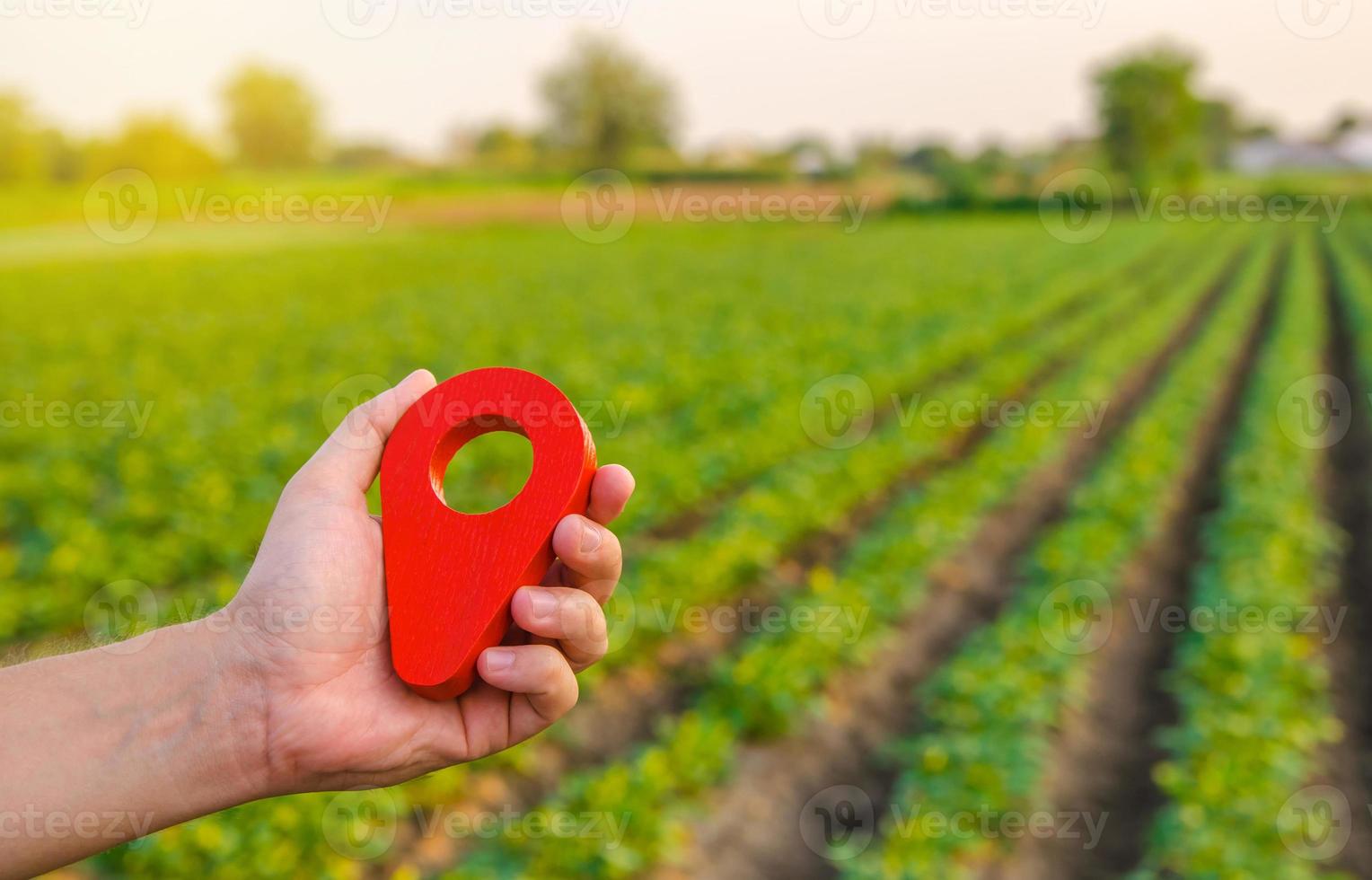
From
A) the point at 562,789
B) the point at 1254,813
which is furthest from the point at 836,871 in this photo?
the point at 1254,813

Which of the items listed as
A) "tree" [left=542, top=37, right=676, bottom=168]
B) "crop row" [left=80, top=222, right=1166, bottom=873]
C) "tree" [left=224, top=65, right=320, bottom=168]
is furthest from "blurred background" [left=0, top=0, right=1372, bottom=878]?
"tree" [left=224, top=65, right=320, bottom=168]

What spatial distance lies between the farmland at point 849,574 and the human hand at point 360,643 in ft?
1.45

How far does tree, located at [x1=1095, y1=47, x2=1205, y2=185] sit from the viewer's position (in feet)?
225

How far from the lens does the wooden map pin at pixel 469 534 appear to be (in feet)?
6.25

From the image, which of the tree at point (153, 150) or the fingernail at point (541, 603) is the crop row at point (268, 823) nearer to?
the fingernail at point (541, 603)

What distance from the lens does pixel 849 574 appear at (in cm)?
658

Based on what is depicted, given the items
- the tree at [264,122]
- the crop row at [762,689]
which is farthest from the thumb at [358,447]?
the tree at [264,122]

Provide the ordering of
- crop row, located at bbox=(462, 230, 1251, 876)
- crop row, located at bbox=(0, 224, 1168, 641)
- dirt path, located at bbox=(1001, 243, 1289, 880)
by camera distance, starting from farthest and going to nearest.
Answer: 1. crop row, located at bbox=(0, 224, 1168, 641)
2. dirt path, located at bbox=(1001, 243, 1289, 880)
3. crop row, located at bbox=(462, 230, 1251, 876)

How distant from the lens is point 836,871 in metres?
4.20

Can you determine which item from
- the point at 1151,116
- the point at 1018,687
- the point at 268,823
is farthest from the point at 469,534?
the point at 1151,116

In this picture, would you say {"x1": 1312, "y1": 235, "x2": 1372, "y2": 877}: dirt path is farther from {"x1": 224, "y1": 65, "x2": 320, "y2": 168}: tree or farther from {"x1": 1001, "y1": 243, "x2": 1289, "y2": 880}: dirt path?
{"x1": 224, "y1": 65, "x2": 320, "y2": 168}: tree

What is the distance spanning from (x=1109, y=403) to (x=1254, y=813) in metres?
8.94

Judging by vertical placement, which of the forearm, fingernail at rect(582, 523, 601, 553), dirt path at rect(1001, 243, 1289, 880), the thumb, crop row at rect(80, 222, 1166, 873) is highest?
the thumb

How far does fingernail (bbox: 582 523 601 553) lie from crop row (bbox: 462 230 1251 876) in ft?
8.01
